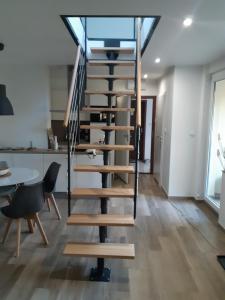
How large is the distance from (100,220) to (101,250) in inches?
11.1

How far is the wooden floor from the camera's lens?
90.0 inches

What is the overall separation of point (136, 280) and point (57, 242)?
1.18 m

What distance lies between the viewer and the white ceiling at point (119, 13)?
213cm

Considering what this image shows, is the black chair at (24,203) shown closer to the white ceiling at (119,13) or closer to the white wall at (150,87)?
the white ceiling at (119,13)

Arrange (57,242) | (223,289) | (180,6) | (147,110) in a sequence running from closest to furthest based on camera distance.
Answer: (180,6), (223,289), (57,242), (147,110)

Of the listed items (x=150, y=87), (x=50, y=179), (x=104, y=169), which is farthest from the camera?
(x=150, y=87)

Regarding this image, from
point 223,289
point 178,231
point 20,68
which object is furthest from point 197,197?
point 20,68

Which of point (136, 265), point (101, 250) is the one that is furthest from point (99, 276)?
point (136, 265)

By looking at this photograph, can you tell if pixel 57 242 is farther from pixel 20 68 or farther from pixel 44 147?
pixel 20 68

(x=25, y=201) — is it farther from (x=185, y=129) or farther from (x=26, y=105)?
(x=185, y=129)

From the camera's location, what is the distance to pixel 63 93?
17.2 feet

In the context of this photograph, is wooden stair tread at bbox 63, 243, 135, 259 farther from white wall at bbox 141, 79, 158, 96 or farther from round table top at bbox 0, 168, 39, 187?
white wall at bbox 141, 79, 158, 96

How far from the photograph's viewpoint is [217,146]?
445 cm

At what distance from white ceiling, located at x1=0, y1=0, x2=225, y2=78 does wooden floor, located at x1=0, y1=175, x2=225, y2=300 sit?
8.48 ft
